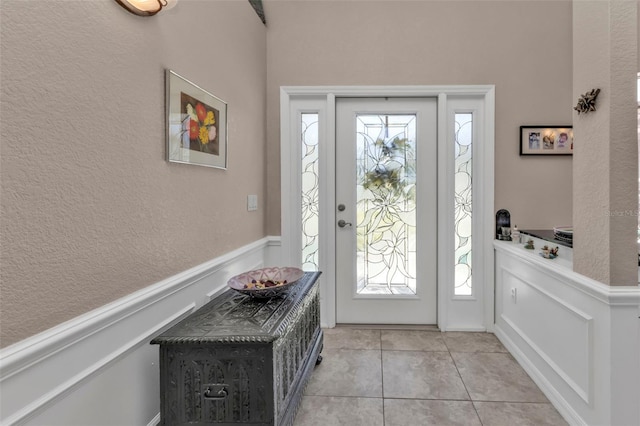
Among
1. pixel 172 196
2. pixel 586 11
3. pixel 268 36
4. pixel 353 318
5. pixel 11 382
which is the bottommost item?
pixel 353 318

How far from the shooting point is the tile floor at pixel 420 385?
5.45ft

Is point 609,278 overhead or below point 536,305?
overhead

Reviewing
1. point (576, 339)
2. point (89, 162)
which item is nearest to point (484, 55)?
point (576, 339)

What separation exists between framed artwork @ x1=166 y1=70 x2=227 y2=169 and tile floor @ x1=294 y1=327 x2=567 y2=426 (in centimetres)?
150

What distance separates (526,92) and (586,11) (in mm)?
1185

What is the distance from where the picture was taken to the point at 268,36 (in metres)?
2.68

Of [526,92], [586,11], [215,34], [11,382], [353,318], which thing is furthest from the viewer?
[353,318]

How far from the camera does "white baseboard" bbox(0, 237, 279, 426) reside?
790 millimetres

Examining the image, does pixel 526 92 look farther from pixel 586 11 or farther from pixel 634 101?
pixel 634 101

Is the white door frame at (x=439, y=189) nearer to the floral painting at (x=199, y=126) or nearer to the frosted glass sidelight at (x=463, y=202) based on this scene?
the frosted glass sidelight at (x=463, y=202)

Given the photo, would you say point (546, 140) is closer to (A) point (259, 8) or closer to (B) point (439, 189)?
(B) point (439, 189)

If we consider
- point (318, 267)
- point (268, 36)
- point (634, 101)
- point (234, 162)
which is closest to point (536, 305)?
point (634, 101)

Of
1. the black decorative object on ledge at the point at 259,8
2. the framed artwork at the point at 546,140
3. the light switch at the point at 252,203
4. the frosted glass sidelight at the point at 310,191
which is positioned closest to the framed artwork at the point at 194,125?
the light switch at the point at 252,203

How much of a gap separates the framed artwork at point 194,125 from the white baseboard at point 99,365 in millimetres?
595
